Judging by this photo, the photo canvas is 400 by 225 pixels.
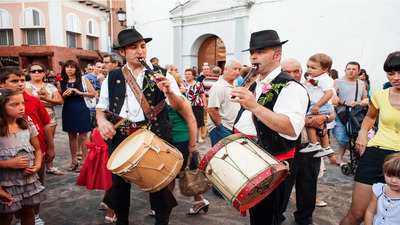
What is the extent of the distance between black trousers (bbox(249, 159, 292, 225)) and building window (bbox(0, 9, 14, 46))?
22080 millimetres

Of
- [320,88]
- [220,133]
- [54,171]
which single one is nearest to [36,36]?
[54,171]

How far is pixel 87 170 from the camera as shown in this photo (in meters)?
3.57

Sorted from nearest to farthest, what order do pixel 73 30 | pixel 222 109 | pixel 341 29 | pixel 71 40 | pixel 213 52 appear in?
pixel 222 109, pixel 341 29, pixel 213 52, pixel 73 30, pixel 71 40

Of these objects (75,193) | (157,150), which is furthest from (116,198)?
(75,193)

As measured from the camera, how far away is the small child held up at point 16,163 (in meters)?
2.63

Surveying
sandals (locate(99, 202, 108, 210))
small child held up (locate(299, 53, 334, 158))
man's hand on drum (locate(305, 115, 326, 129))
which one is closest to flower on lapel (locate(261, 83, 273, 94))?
man's hand on drum (locate(305, 115, 326, 129))

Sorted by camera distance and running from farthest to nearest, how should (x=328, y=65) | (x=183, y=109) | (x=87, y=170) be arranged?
(x=328, y=65) < (x=87, y=170) < (x=183, y=109)

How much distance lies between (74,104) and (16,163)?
2.86 m

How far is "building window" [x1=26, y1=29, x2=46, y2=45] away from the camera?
18891mm

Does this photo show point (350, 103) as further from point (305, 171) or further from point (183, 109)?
point (183, 109)

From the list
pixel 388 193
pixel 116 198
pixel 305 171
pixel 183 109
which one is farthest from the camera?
pixel 305 171

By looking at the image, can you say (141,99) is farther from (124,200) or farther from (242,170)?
(242,170)

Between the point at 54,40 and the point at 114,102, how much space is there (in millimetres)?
18534

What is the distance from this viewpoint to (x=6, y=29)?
62.7ft
